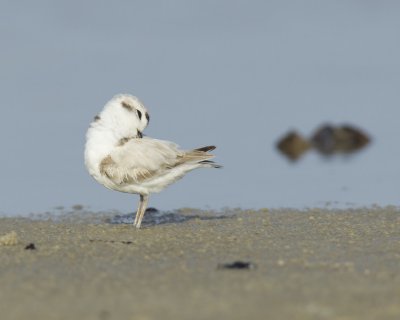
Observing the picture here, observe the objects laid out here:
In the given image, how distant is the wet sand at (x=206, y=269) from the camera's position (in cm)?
655

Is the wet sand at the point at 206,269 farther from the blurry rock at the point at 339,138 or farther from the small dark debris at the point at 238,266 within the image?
the blurry rock at the point at 339,138

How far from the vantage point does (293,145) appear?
2225cm

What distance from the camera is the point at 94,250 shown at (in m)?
9.31

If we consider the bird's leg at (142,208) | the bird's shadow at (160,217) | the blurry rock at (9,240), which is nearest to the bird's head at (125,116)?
the bird's leg at (142,208)

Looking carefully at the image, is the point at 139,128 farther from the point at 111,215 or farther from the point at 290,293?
the point at 290,293

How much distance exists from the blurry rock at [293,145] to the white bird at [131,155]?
9.93 m

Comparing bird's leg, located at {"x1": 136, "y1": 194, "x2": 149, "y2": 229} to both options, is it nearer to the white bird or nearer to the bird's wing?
the white bird

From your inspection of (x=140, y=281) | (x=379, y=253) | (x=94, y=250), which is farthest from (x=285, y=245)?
(x=140, y=281)

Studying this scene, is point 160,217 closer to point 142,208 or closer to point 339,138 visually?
point 142,208

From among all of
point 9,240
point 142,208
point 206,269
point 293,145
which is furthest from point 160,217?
point 293,145

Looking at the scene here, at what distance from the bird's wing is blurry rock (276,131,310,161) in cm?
992

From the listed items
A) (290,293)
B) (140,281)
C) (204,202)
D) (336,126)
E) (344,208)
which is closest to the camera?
(290,293)

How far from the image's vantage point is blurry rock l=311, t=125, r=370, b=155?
2297cm

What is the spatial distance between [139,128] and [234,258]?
3.26m
